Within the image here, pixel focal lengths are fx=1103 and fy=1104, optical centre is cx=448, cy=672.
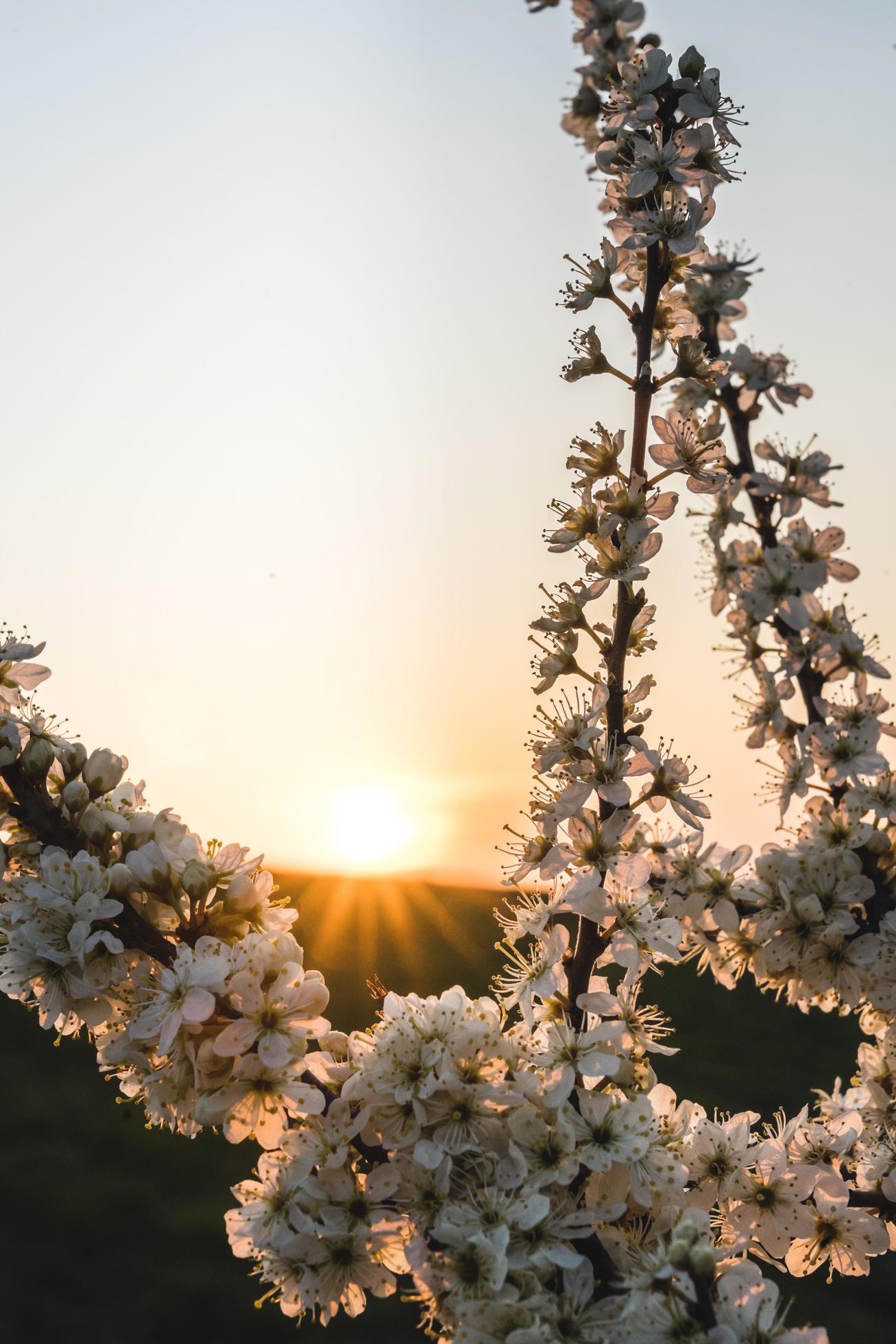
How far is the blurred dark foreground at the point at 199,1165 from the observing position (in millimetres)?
4930

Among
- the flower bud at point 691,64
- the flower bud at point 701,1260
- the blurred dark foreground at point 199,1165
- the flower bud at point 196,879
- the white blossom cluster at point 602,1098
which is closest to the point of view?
the flower bud at point 701,1260

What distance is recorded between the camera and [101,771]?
2.24m

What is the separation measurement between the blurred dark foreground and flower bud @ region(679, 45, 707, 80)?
10.6ft

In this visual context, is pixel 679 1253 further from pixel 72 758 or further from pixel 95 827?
pixel 72 758

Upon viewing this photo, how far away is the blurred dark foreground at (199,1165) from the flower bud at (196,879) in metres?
1.60

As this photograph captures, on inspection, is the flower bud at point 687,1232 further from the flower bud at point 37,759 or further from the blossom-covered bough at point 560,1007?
the flower bud at point 37,759

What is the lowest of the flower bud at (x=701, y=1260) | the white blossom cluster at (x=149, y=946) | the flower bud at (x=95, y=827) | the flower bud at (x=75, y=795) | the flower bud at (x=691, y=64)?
the flower bud at (x=701, y=1260)

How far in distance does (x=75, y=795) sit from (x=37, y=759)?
0.10 m

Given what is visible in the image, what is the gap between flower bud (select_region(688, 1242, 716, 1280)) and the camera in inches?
59.4

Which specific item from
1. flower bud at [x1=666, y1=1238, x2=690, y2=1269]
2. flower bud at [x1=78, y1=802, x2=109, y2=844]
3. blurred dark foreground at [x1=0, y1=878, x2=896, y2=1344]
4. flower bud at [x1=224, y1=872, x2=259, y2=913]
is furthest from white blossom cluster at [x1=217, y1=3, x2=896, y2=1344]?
blurred dark foreground at [x1=0, y1=878, x2=896, y2=1344]

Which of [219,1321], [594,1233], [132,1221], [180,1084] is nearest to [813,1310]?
[219,1321]

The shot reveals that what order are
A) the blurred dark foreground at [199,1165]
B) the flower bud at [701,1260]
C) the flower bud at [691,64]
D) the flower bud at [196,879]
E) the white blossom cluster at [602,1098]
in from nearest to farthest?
1. the flower bud at [701,1260]
2. the white blossom cluster at [602,1098]
3. the flower bud at [196,879]
4. the flower bud at [691,64]
5. the blurred dark foreground at [199,1165]

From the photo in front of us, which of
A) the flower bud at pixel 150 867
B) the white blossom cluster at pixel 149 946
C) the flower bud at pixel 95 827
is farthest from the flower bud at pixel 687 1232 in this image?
the flower bud at pixel 95 827

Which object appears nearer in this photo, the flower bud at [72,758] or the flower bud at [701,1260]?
the flower bud at [701,1260]
